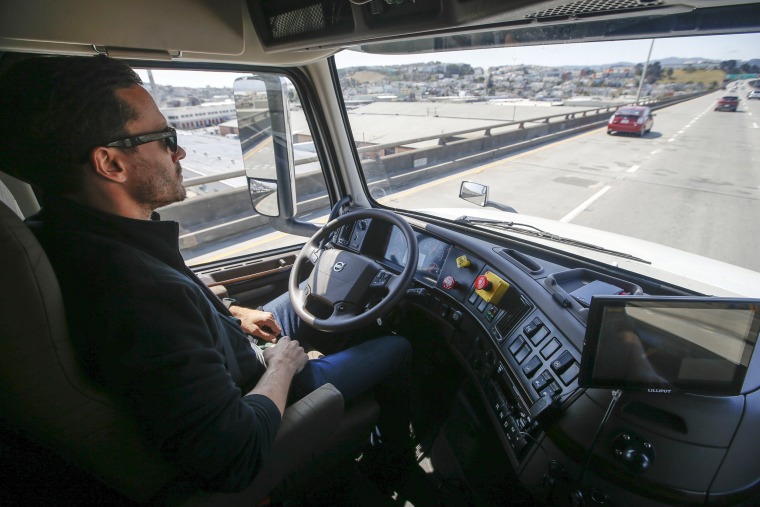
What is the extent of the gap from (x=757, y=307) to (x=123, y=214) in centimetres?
175

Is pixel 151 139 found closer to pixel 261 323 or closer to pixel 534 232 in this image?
pixel 261 323

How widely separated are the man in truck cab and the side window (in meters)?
1.18

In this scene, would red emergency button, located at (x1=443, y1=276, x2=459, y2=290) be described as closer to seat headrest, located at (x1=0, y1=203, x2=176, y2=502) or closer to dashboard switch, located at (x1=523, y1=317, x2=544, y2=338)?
dashboard switch, located at (x1=523, y1=317, x2=544, y2=338)

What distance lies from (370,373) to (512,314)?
698mm

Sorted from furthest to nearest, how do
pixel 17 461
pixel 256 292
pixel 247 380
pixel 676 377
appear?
pixel 256 292 < pixel 247 380 < pixel 676 377 < pixel 17 461

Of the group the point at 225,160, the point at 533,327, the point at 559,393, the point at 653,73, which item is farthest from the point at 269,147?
the point at 559,393

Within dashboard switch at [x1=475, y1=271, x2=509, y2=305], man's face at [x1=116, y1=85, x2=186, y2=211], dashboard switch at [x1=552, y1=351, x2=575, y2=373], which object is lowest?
dashboard switch at [x1=552, y1=351, x2=575, y2=373]

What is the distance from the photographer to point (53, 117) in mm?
971

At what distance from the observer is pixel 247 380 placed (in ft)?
4.88

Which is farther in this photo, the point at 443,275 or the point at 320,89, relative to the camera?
the point at 320,89

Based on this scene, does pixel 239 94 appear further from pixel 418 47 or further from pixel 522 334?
pixel 522 334

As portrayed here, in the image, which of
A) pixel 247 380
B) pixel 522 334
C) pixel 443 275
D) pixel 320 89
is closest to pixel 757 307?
pixel 522 334

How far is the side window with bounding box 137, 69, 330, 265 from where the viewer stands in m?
2.39

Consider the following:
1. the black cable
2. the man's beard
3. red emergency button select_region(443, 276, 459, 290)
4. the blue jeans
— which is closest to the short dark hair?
the man's beard
